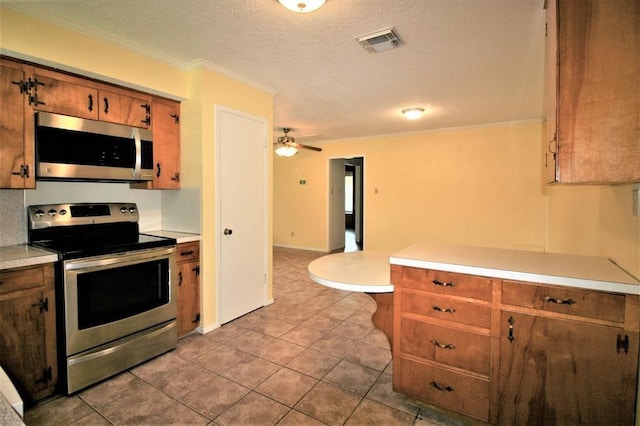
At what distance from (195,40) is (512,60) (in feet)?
8.91

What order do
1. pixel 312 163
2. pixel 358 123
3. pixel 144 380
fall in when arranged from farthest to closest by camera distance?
pixel 312 163, pixel 358 123, pixel 144 380

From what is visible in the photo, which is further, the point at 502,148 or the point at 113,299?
the point at 502,148

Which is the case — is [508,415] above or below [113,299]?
below

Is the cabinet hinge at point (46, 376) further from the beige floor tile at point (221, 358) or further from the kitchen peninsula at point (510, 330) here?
the kitchen peninsula at point (510, 330)

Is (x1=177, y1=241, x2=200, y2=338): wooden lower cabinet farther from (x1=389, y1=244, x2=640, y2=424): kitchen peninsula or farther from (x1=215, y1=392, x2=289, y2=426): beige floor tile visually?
(x1=389, y1=244, x2=640, y2=424): kitchen peninsula

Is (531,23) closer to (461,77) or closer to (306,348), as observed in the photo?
(461,77)

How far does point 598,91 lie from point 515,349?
1.25 m

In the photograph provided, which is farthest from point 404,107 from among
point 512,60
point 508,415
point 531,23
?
point 508,415

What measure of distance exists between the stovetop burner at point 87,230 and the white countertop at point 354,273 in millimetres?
1396

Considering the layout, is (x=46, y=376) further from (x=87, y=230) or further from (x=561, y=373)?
(x=561, y=373)

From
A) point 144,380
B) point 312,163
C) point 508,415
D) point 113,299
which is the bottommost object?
point 144,380

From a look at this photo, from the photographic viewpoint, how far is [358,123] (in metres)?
5.23

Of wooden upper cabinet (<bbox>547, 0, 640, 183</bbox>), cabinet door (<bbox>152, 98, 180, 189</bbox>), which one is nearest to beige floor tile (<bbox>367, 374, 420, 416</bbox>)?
wooden upper cabinet (<bbox>547, 0, 640, 183</bbox>)

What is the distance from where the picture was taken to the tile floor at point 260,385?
183cm
